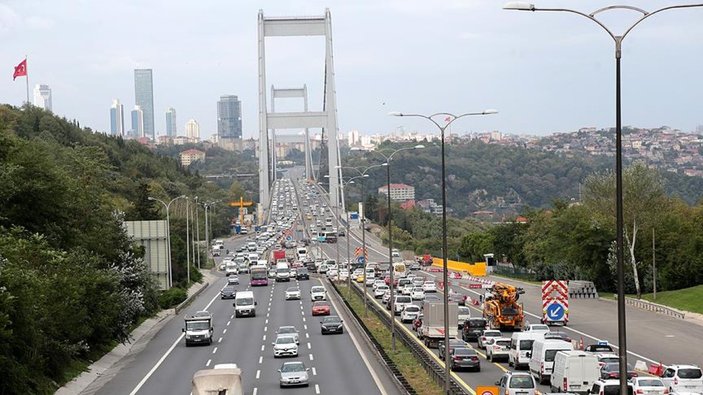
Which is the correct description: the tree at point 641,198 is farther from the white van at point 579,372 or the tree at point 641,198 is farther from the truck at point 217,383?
the truck at point 217,383

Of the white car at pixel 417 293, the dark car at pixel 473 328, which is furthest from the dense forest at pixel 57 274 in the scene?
the white car at pixel 417 293

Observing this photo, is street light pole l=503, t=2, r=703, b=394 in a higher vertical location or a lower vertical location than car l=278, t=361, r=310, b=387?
higher

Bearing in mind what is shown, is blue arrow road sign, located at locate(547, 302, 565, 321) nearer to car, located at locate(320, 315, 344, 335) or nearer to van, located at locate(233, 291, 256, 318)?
car, located at locate(320, 315, 344, 335)

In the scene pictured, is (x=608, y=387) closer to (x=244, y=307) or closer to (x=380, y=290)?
(x=244, y=307)

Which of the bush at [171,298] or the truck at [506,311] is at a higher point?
the truck at [506,311]

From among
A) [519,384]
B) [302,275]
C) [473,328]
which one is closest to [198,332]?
[473,328]

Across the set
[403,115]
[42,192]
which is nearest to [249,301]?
[42,192]

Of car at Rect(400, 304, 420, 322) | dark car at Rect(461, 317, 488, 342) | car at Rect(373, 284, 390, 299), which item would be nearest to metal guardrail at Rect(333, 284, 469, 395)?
dark car at Rect(461, 317, 488, 342)
